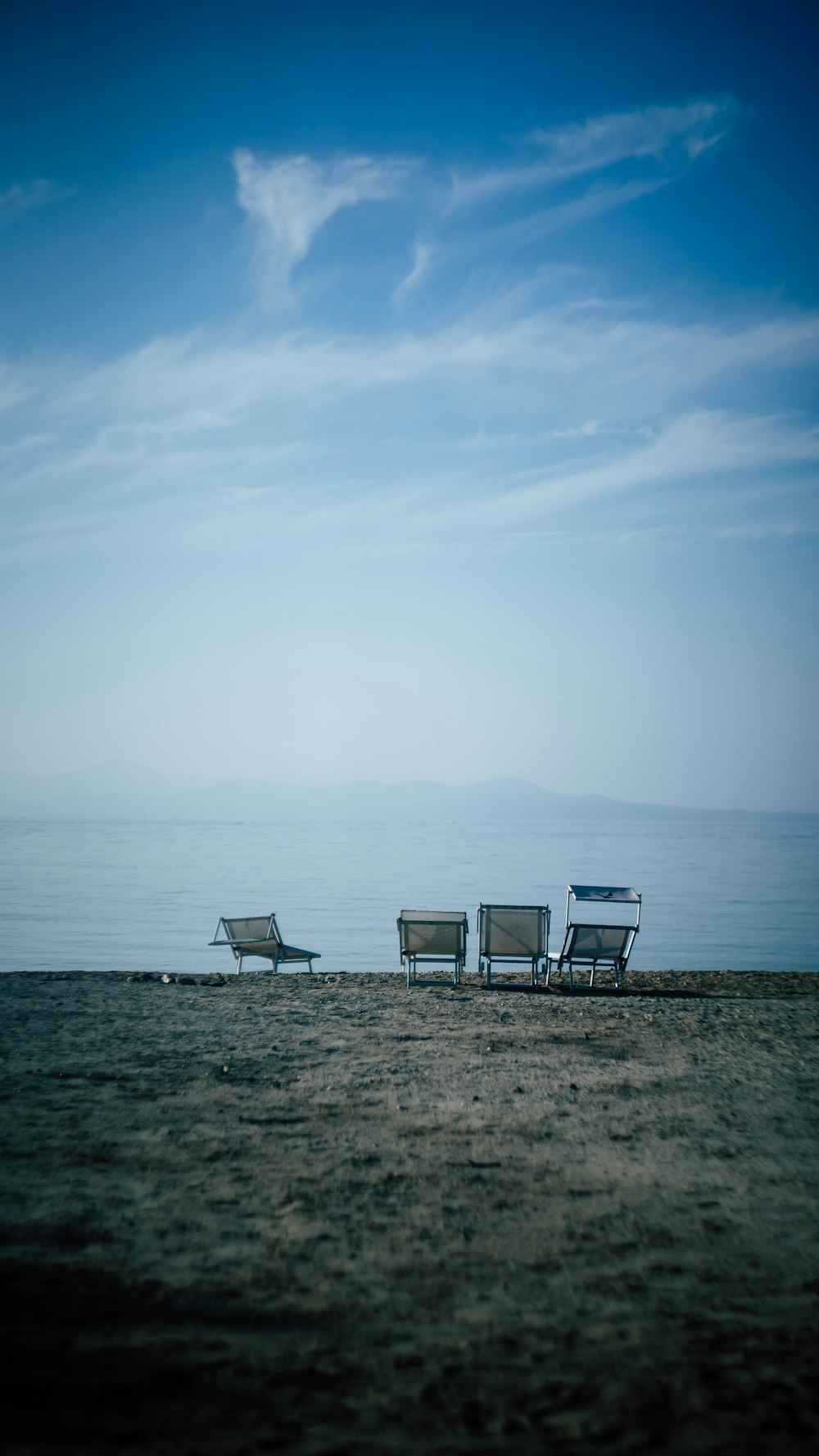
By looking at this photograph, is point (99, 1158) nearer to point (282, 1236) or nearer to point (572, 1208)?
point (282, 1236)

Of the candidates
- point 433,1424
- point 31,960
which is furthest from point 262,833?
point 433,1424

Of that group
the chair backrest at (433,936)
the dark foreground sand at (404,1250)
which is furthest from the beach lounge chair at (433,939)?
the dark foreground sand at (404,1250)

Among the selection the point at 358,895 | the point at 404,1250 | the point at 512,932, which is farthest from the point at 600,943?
the point at 358,895

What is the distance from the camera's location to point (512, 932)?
11.4m

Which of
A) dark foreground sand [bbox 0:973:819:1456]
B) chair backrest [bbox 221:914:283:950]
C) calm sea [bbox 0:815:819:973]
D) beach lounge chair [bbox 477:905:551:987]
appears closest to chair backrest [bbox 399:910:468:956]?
beach lounge chair [bbox 477:905:551:987]

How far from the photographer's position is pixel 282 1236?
3.68m

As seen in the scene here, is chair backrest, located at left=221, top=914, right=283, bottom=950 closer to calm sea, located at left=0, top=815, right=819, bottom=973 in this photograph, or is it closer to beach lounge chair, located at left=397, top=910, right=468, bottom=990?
beach lounge chair, located at left=397, top=910, right=468, bottom=990

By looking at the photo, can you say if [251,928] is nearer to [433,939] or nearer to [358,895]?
[433,939]

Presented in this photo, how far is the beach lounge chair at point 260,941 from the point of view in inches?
497

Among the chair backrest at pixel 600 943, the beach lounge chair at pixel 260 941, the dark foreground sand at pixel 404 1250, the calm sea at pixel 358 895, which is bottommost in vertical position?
the calm sea at pixel 358 895

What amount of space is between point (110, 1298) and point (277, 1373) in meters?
0.73

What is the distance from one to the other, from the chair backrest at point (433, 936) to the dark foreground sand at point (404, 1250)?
4232 mm

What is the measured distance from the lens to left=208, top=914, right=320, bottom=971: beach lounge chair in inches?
497

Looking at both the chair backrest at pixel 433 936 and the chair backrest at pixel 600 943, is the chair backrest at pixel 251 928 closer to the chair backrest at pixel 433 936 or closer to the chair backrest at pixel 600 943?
the chair backrest at pixel 433 936
